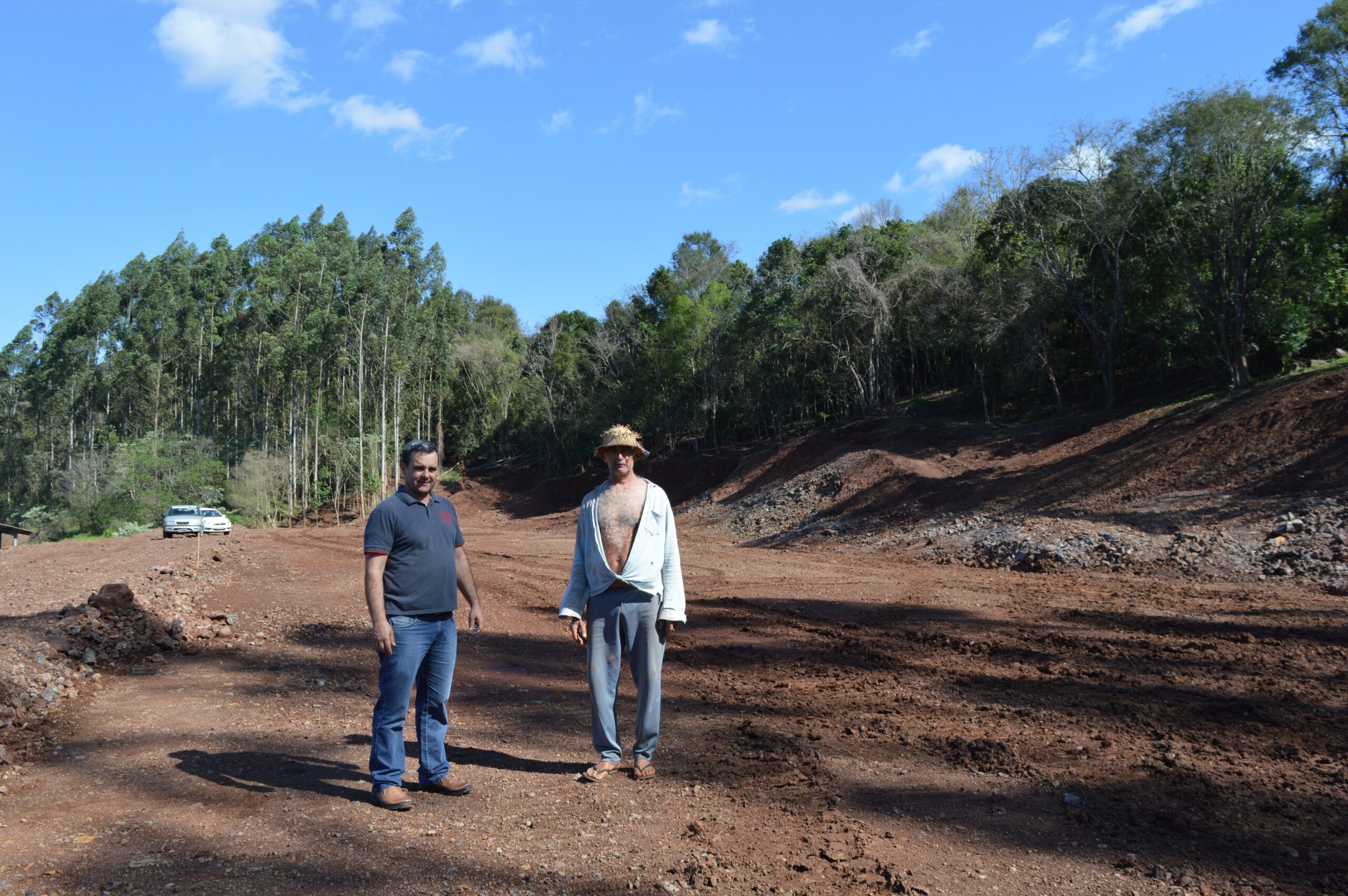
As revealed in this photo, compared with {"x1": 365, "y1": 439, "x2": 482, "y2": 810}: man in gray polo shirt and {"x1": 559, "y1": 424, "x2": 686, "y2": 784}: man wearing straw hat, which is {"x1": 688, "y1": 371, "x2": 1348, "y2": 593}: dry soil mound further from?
{"x1": 365, "y1": 439, "x2": 482, "y2": 810}: man in gray polo shirt

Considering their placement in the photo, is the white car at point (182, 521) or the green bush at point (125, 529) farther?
the green bush at point (125, 529)

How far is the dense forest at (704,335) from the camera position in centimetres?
2069

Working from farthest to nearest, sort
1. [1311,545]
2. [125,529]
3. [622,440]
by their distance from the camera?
[125,529]
[1311,545]
[622,440]

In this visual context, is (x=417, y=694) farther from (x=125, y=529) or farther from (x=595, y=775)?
(x=125, y=529)

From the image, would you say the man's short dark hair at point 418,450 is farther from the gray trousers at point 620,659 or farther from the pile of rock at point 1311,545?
the pile of rock at point 1311,545

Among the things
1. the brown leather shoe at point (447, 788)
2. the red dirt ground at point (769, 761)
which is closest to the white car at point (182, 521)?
the red dirt ground at point (769, 761)

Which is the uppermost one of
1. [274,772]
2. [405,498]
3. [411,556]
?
[405,498]

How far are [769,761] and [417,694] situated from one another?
2.08 m

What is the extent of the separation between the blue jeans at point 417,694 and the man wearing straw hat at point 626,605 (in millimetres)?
699

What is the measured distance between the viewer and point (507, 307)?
71938 millimetres

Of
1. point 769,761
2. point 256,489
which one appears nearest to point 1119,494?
point 769,761

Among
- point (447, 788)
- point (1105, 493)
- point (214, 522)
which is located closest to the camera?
point (447, 788)

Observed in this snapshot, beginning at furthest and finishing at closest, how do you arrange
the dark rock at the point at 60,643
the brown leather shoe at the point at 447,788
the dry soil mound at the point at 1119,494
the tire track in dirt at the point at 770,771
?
the dry soil mound at the point at 1119,494 < the dark rock at the point at 60,643 < the brown leather shoe at the point at 447,788 < the tire track in dirt at the point at 770,771

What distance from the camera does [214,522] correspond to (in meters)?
29.8
